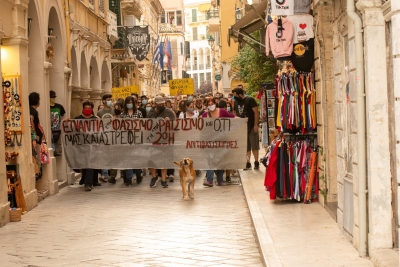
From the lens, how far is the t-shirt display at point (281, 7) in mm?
12445

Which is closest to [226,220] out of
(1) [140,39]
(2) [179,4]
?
(1) [140,39]

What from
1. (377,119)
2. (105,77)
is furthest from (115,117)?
(105,77)

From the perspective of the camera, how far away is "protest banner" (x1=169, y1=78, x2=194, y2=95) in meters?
37.0

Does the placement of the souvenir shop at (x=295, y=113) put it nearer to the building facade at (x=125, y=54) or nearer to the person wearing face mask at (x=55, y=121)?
the person wearing face mask at (x=55, y=121)

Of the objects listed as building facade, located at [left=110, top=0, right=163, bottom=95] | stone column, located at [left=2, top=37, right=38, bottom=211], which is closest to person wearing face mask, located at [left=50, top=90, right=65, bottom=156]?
stone column, located at [left=2, top=37, right=38, bottom=211]

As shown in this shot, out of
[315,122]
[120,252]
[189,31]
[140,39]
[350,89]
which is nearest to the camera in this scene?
[350,89]

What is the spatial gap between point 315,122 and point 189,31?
121 metres

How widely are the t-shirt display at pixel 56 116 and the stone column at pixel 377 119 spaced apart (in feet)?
34.8

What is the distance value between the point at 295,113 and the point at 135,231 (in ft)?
10.7

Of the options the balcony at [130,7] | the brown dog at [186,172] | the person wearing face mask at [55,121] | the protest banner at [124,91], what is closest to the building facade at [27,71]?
the person wearing face mask at [55,121]

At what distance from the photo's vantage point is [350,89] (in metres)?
9.29

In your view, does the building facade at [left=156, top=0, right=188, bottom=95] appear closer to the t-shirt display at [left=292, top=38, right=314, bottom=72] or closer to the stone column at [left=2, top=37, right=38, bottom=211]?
the stone column at [left=2, top=37, right=38, bottom=211]

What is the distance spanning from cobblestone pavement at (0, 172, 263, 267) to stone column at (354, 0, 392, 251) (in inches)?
63.5

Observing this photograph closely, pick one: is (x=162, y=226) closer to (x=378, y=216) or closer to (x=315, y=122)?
(x=315, y=122)
